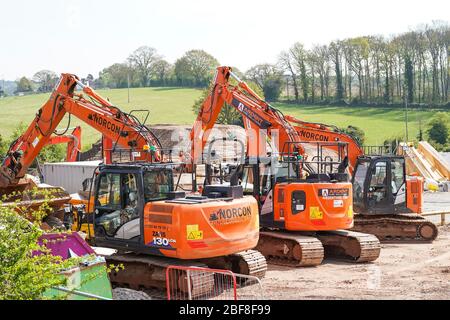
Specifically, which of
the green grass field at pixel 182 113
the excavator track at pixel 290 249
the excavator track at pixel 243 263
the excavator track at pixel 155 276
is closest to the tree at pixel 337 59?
the green grass field at pixel 182 113

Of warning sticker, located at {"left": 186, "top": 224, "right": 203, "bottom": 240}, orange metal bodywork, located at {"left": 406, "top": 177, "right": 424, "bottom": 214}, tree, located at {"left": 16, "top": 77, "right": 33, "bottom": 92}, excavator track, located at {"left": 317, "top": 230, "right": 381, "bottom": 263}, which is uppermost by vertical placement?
tree, located at {"left": 16, "top": 77, "right": 33, "bottom": 92}

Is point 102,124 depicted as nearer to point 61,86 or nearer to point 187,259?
point 61,86

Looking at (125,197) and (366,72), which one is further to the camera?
(366,72)

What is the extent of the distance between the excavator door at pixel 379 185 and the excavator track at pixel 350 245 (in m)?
3.60

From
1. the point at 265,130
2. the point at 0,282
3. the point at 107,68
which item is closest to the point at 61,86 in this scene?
the point at 265,130

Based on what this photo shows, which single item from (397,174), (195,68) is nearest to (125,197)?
(397,174)

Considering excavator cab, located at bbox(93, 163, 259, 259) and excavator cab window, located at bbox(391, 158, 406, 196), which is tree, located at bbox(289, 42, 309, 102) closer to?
excavator cab window, located at bbox(391, 158, 406, 196)

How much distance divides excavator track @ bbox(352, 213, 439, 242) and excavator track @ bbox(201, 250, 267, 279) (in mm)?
7752

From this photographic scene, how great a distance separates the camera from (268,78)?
9081cm

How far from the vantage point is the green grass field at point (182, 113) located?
71.4m

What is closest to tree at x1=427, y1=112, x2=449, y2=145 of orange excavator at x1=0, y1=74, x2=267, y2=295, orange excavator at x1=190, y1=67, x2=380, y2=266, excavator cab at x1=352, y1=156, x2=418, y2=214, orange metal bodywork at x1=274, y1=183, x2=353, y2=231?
excavator cab at x1=352, y1=156, x2=418, y2=214

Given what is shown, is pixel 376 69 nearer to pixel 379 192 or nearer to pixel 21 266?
pixel 379 192

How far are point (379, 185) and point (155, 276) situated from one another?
10467 mm

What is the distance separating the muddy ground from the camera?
13.9 meters
